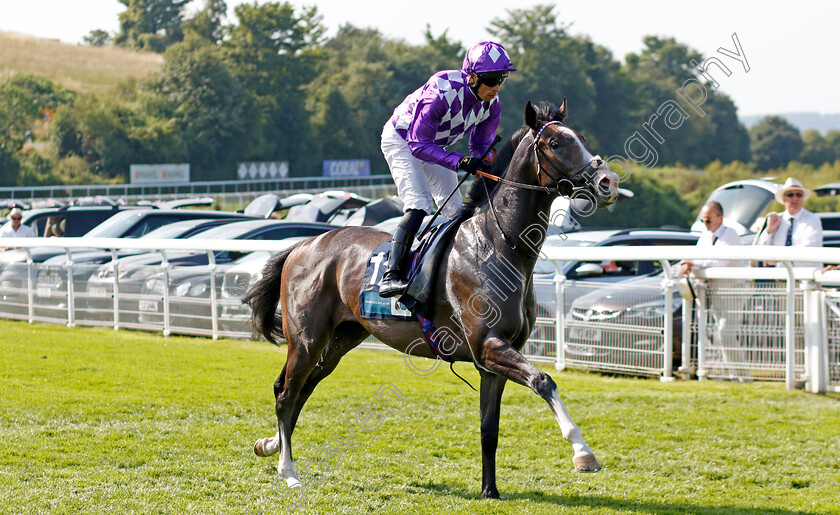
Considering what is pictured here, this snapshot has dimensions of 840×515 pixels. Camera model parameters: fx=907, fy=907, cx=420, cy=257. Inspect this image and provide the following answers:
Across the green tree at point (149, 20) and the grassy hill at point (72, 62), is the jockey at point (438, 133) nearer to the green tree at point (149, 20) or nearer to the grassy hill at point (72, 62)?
the grassy hill at point (72, 62)

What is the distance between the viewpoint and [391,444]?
18.7 feet

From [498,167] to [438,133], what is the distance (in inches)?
15.7

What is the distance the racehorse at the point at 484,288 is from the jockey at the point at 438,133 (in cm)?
25

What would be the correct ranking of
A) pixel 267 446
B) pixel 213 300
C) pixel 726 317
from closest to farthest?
1. pixel 267 446
2. pixel 726 317
3. pixel 213 300

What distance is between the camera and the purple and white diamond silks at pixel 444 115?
15.2ft

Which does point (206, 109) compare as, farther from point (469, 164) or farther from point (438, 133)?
point (469, 164)

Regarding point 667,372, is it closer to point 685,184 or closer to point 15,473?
point 15,473

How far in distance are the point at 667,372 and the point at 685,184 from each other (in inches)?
1878

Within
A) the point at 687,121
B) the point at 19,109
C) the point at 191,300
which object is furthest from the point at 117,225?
the point at 687,121

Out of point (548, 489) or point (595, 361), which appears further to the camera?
point (595, 361)

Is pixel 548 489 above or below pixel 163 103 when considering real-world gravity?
below

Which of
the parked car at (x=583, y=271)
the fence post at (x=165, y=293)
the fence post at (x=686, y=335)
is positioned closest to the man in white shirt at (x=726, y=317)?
the fence post at (x=686, y=335)

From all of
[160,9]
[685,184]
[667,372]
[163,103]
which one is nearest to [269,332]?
[667,372]

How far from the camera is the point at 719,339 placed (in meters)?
8.22
